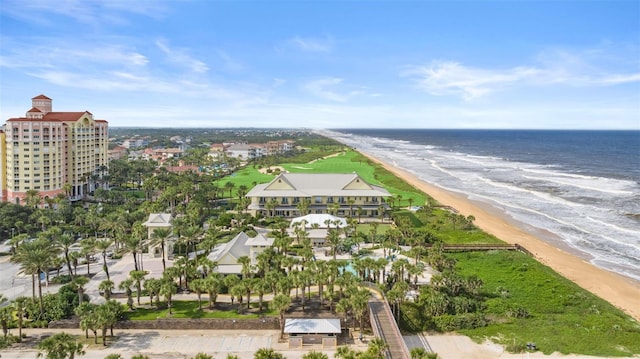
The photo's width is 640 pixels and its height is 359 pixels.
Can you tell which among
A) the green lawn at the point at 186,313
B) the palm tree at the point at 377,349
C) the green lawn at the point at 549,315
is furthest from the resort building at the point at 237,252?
the green lawn at the point at 549,315

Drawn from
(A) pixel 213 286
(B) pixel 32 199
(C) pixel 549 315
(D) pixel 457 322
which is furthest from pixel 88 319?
(B) pixel 32 199

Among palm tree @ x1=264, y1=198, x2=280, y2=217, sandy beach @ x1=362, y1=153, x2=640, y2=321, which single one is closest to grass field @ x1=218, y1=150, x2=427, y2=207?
sandy beach @ x1=362, y1=153, x2=640, y2=321

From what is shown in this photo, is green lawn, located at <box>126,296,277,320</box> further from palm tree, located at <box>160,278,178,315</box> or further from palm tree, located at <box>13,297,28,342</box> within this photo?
palm tree, located at <box>13,297,28,342</box>

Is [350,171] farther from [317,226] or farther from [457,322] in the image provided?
[457,322]

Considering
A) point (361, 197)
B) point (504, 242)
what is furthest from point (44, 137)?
point (504, 242)

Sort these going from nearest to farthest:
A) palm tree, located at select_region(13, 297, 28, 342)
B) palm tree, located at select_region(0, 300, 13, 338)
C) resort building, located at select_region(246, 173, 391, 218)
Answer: palm tree, located at select_region(0, 300, 13, 338) < palm tree, located at select_region(13, 297, 28, 342) < resort building, located at select_region(246, 173, 391, 218)
